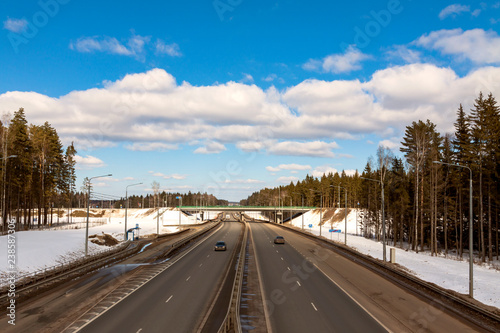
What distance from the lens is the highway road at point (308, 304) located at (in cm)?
1797

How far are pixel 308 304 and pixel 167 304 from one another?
8.79 meters

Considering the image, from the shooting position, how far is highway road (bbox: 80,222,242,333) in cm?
1781

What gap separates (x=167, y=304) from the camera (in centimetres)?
2217

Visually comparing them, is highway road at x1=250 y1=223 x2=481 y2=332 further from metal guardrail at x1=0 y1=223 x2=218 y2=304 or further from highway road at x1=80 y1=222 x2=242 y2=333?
metal guardrail at x1=0 y1=223 x2=218 y2=304

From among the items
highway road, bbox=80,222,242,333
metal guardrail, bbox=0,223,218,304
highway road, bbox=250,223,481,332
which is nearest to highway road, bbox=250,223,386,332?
highway road, bbox=250,223,481,332

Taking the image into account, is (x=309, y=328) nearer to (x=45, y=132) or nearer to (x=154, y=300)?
(x=154, y=300)

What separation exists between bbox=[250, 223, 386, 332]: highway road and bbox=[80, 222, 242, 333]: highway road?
13.9 ft

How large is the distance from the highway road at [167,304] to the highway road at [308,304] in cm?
424

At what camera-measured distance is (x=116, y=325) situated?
17.8 metres

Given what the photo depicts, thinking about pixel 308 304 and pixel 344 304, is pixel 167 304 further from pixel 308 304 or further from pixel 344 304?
pixel 344 304

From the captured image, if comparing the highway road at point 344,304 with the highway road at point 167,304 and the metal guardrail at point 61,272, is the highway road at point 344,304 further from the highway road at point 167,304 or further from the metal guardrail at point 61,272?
the metal guardrail at point 61,272

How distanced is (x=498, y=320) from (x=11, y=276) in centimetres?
3278

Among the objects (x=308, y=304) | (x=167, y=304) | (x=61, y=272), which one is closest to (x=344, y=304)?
(x=308, y=304)

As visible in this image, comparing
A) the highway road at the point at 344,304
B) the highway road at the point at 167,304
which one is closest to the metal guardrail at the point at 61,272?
the highway road at the point at 167,304
